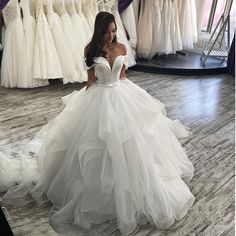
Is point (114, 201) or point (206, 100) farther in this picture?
point (206, 100)

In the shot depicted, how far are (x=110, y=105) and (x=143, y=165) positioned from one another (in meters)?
0.40

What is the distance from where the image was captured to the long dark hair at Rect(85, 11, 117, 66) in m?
1.53

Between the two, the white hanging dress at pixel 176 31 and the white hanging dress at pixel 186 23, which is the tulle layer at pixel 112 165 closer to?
the white hanging dress at pixel 176 31

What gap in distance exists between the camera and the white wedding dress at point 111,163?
1637mm

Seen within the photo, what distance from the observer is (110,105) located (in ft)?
5.46

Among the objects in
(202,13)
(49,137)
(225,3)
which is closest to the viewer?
(49,137)

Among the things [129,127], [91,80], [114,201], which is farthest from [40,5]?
[114,201]

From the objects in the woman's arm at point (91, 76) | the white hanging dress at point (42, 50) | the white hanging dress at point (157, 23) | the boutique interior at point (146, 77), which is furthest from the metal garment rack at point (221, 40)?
the woman's arm at point (91, 76)

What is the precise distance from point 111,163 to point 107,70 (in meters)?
0.52

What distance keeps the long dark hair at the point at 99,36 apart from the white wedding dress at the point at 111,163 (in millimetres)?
40

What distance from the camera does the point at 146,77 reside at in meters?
4.06

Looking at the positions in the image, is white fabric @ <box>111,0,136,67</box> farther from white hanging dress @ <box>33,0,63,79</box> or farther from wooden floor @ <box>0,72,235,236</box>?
white hanging dress @ <box>33,0,63,79</box>

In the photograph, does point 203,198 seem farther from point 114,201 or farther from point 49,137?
point 49,137

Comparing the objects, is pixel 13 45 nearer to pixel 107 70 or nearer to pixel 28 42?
pixel 28 42
